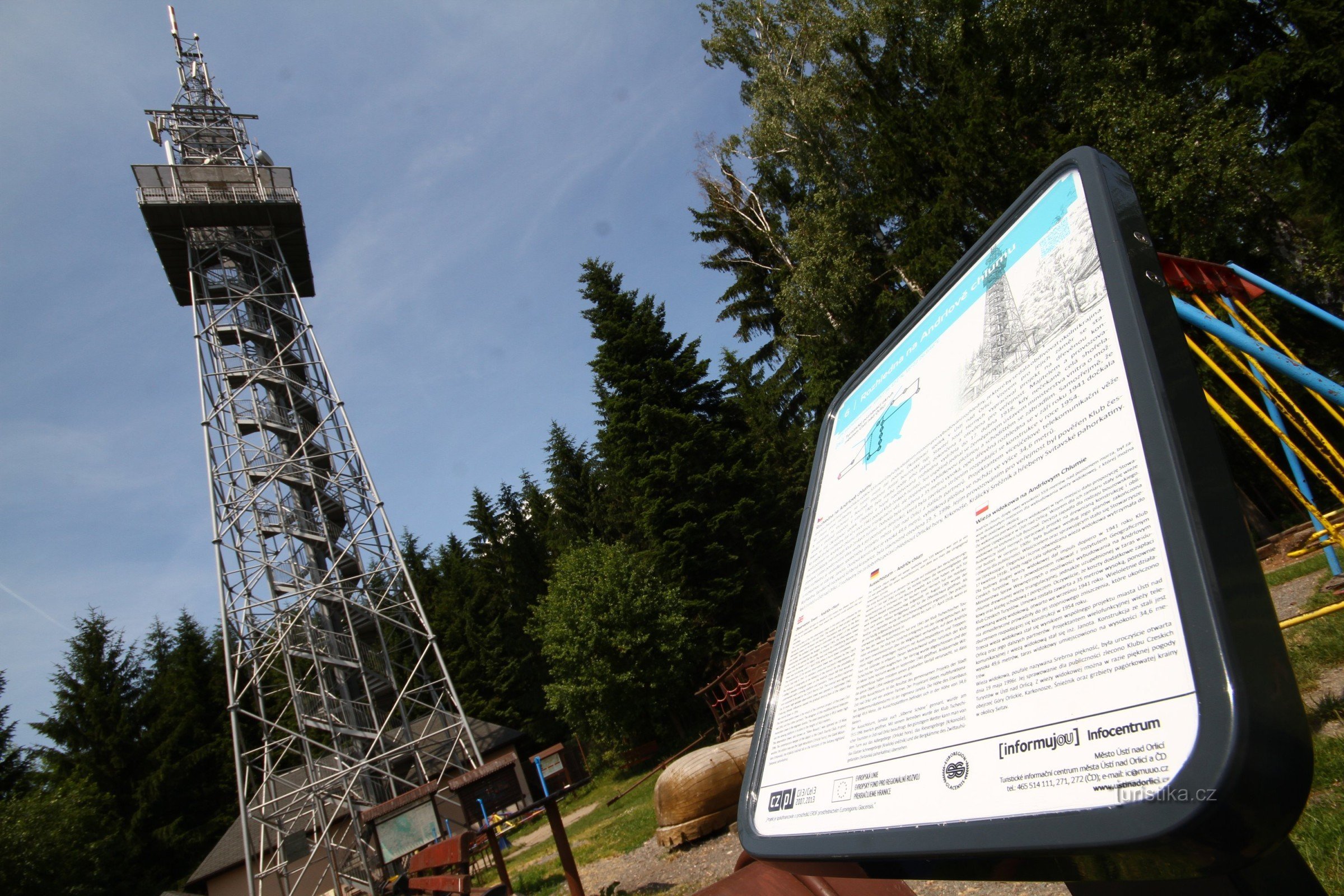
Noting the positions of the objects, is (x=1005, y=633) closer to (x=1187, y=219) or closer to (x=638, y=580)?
(x=1187, y=219)

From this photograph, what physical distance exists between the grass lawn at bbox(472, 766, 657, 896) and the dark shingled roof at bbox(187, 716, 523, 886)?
828 cm

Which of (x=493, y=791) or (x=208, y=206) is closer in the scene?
(x=493, y=791)

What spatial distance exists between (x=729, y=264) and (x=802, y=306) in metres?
8.36

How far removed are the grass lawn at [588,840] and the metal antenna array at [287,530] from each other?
11.1 feet

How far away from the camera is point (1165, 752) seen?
2.55 ft

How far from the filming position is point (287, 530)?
16.8 metres

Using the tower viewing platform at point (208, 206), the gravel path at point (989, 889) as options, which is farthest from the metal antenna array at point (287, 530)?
the gravel path at point (989, 889)

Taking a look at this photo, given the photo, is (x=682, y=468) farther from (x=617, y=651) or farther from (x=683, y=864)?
(x=683, y=864)

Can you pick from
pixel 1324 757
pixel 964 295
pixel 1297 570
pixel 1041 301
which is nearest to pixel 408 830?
pixel 1324 757

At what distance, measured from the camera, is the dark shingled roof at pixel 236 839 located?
86.3ft

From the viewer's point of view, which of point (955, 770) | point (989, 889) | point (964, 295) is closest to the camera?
point (955, 770)

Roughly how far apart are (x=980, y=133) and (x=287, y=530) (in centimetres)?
1904

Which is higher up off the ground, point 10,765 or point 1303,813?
point 10,765

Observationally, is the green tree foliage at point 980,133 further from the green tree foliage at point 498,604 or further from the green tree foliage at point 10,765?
the green tree foliage at point 10,765
